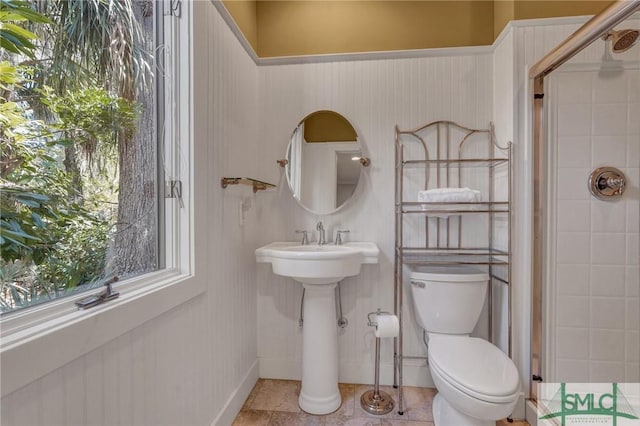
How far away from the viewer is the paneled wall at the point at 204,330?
0.69 meters

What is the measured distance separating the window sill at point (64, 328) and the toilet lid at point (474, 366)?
1.16 metres

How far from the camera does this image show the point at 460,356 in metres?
1.32

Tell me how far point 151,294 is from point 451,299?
4.65ft

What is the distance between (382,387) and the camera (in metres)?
1.81

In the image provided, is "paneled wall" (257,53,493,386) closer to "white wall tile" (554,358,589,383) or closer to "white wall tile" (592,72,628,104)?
"white wall tile" (592,72,628,104)

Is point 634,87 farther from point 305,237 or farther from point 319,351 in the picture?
point 319,351

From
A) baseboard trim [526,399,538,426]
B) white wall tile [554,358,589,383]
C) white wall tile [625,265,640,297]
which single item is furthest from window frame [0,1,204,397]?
white wall tile [625,265,640,297]

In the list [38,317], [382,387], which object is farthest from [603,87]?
[38,317]

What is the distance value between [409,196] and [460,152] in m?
0.41

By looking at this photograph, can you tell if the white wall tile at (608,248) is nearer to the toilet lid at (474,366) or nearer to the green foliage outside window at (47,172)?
the toilet lid at (474,366)

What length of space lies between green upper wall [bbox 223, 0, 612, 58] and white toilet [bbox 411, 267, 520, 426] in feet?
4.78

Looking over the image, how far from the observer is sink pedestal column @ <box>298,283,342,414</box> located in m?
1.58

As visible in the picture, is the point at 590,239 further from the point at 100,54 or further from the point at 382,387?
the point at 100,54

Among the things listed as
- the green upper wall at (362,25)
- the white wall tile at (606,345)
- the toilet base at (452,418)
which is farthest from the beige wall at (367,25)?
the toilet base at (452,418)
